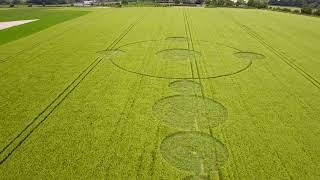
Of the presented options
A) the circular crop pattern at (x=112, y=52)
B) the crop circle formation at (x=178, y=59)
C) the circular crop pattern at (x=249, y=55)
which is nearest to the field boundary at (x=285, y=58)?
the circular crop pattern at (x=249, y=55)

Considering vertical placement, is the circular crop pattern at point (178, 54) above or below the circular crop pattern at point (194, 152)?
above

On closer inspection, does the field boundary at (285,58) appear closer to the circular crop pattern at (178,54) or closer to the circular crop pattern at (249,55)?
the circular crop pattern at (249,55)

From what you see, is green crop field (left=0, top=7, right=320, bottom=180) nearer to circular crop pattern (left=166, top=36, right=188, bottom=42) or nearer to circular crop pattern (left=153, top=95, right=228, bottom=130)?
circular crop pattern (left=153, top=95, right=228, bottom=130)

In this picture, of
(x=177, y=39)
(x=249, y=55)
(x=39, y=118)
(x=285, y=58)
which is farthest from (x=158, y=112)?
(x=177, y=39)

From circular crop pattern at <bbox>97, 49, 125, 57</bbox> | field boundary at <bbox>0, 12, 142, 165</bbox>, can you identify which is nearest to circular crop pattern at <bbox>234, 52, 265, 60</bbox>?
circular crop pattern at <bbox>97, 49, 125, 57</bbox>

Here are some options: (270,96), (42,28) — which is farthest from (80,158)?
(42,28)

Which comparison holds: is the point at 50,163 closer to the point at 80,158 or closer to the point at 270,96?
the point at 80,158
